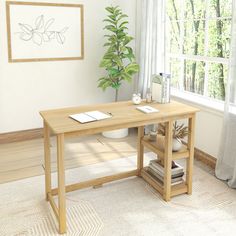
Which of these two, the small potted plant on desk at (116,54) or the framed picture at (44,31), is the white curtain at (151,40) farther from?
the framed picture at (44,31)

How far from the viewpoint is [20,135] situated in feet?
13.7

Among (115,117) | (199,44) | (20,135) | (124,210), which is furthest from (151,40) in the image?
(124,210)

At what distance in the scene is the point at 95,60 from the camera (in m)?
4.41

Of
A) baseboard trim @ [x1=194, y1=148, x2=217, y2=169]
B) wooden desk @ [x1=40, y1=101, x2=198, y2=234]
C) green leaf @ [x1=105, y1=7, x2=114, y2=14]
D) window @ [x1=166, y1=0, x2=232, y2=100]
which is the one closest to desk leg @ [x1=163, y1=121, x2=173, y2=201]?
wooden desk @ [x1=40, y1=101, x2=198, y2=234]

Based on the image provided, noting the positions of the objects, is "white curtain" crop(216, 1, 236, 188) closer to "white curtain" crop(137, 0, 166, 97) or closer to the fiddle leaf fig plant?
"white curtain" crop(137, 0, 166, 97)

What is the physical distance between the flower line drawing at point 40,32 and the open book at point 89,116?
72.9 inches

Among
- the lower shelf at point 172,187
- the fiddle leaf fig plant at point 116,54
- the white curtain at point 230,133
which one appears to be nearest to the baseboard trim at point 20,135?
the fiddle leaf fig plant at point 116,54

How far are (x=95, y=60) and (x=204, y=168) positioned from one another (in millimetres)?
2093

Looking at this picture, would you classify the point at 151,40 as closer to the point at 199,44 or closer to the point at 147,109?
the point at 199,44

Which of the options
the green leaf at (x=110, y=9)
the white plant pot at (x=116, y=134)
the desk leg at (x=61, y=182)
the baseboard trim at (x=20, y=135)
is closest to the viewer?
the desk leg at (x=61, y=182)

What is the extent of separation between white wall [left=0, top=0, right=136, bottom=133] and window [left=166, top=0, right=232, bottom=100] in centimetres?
76

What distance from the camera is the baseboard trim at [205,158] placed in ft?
11.1

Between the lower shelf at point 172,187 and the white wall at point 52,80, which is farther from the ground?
the white wall at point 52,80

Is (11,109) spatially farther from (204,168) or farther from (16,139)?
(204,168)
